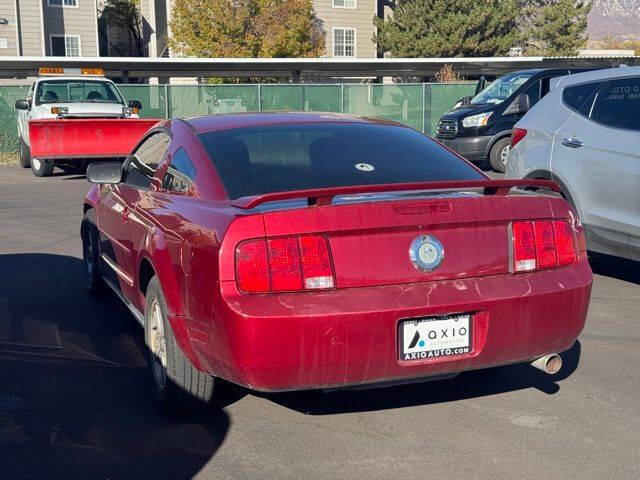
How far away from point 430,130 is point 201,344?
2407cm

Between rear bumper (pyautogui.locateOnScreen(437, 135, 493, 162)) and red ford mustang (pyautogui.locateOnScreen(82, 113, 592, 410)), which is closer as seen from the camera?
red ford mustang (pyautogui.locateOnScreen(82, 113, 592, 410))

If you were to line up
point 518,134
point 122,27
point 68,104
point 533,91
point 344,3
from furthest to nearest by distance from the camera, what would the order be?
point 122,27, point 344,3, point 68,104, point 533,91, point 518,134

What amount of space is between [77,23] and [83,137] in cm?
2449

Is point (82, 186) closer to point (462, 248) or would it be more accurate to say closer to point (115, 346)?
point (115, 346)

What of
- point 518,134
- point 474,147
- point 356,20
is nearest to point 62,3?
point 356,20

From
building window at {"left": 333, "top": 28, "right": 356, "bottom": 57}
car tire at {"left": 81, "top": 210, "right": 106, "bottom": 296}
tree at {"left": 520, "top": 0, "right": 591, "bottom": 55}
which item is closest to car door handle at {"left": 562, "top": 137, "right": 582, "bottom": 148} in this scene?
car tire at {"left": 81, "top": 210, "right": 106, "bottom": 296}

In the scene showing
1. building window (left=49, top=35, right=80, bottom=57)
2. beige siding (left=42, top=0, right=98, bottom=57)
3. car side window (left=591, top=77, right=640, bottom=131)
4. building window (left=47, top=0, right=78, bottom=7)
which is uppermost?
building window (left=47, top=0, right=78, bottom=7)

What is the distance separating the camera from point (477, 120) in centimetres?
1866

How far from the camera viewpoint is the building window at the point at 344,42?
46.5 meters

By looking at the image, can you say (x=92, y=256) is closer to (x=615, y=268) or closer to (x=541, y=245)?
(x=541, y=245)

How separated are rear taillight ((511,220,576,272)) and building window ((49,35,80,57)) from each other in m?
38.6

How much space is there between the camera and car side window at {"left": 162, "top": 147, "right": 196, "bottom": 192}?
509cm

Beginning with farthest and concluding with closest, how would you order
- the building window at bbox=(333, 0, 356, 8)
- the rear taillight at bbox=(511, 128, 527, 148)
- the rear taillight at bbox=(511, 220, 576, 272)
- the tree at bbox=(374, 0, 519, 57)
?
the tree at bbox=(374, 0, 519, 57), the building window at bbox=(333, 0, 356, 8), the rear taillight at bbox=(511, 128, 527, 148), the rear taillight at bbox=(511, 220, 576, 272)

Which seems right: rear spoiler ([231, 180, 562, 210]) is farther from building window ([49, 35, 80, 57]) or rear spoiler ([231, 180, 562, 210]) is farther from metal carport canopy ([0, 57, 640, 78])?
building window ([49, 35, 80, 57])
